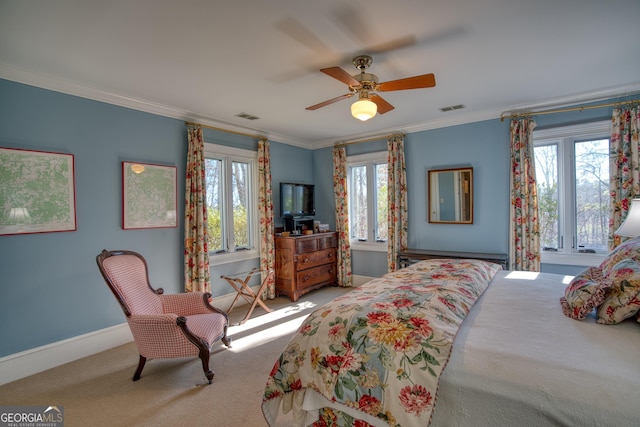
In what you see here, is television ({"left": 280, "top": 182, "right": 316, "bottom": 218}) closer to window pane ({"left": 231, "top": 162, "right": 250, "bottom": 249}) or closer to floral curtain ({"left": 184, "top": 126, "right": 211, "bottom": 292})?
window pane ({"left": 231, "top": 162, "right": 250, "bottom": 249})

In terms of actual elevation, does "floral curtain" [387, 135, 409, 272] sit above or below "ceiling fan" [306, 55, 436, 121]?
below

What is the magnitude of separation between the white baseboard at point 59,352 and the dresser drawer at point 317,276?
2309 millimetres

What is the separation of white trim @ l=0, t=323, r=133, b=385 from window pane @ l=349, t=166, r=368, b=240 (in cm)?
366

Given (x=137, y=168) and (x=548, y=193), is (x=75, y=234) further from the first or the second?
(x=548, y=193)

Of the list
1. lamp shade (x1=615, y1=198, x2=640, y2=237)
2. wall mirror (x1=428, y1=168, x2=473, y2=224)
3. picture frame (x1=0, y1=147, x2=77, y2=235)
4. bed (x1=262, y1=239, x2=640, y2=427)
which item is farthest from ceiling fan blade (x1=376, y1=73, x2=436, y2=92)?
picture frame (x1=0, y1=147, x2=77, y2=235)

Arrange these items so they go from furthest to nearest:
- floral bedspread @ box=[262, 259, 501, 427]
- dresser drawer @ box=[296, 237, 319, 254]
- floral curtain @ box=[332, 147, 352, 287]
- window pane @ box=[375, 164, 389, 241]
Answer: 1. floral curtain @ box=[332, 147, 352, 287]
2. window pane @ box=[375, 164, 389, 241]
3. dresser drawer @ box=[296, 237, 319, 254]
4. floral bedspread @ box=[262, 259, 501, 427]

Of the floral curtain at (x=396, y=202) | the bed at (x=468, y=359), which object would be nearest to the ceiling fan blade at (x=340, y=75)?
the bed at (x=468, y=359)

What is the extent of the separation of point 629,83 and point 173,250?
5.45 metres

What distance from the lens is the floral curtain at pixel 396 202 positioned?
461cm

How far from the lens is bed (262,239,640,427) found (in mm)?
1021

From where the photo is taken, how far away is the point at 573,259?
3564mm

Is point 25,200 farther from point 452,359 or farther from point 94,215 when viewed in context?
point 452,359

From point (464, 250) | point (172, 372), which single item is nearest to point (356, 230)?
point (464, 250)

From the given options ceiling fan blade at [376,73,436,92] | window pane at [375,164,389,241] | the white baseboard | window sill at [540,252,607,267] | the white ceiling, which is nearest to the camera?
the white ceiling
